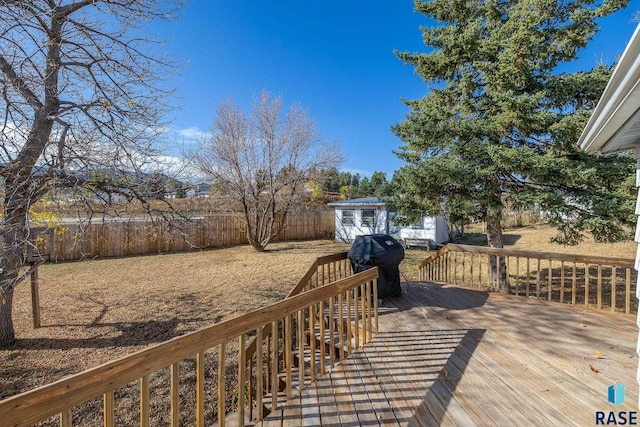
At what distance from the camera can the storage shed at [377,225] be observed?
1490 cm

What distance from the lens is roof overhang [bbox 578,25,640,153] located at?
1.30 m

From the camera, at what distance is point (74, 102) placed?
4141 mm

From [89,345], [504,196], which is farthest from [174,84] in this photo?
[504,196]

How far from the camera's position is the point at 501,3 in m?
6.67

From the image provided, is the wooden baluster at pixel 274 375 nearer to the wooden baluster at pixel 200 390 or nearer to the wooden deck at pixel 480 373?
the wooden deck at pixel 480 373

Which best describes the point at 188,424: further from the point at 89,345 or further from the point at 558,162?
the point at 558,162

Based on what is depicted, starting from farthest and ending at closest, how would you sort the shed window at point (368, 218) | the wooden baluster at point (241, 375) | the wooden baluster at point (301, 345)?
the shed window at point (368, 218)
the wooden baluster at point (301, 345)
the wooden baluster at point (241, 375)

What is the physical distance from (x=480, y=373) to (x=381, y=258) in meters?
1.99

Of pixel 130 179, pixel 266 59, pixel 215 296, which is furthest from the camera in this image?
pixel 266 59

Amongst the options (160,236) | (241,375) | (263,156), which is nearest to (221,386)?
(241,375)

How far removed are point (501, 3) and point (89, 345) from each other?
10.8 m

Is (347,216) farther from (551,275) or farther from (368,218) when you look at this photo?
(551,275)

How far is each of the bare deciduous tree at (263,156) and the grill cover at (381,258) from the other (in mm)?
8534

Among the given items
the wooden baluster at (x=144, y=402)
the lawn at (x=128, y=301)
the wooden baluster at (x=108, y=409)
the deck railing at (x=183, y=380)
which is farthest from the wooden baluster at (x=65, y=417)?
the lawn at (x=128, y=301)
